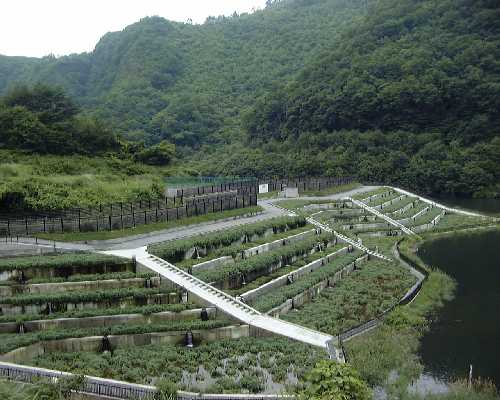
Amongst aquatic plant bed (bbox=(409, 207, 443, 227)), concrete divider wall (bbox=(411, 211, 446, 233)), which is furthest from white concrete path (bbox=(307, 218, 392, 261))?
aquatic plant bed (bbox=(409, 207, 443, 227))

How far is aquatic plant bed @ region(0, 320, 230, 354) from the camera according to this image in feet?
59.7

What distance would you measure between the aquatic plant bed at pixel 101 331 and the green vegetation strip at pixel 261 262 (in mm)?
4303

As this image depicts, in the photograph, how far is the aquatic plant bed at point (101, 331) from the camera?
18.2 m

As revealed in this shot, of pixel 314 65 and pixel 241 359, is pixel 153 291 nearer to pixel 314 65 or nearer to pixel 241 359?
pixel 241 359

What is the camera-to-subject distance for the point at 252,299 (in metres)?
24.6

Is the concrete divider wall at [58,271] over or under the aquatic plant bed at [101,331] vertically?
over

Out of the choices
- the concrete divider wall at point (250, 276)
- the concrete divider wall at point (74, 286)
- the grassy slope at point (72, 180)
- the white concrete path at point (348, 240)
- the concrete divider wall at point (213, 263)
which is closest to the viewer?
the concrete divider wall at point (74, 286)

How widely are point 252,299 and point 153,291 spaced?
16.2ft

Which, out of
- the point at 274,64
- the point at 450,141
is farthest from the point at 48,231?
the point at 274,64

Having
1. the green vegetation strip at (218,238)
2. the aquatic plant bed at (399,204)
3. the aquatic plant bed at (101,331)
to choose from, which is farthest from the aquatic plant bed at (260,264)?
the aquatic plant bed at (399,204)

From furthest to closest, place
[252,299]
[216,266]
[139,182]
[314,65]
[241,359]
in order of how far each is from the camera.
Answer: [314,65] → [139,182] → [216,266] → [252,299] → [241,359]

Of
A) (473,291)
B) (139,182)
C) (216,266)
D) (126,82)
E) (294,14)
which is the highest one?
(294,14)

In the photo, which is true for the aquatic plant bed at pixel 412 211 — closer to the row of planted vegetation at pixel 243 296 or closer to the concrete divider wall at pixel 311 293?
the row of planted vegetation at pixel 243 296

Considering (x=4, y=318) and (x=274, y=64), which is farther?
(x=274, y=64)
